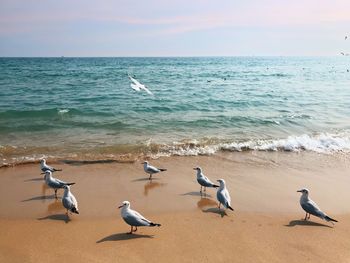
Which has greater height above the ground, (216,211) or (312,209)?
(312,209)

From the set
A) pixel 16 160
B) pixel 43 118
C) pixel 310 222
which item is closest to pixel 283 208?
pixel 310 222

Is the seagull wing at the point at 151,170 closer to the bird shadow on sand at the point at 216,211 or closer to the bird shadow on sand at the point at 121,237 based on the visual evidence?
the bird shadow on sand at the point at 216,211

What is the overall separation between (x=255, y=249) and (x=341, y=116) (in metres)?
16.1

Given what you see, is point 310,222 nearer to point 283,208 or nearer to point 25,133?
point 283,208

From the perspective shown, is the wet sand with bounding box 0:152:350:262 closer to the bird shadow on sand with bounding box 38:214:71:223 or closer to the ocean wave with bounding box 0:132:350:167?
the bird shadow on sand with bounding box 38:214:71:223

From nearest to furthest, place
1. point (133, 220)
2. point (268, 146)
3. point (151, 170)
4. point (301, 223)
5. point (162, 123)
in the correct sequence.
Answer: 1. point (133, 220)
2. point (301, 223)
3. point (151, 170)
4. point (268, 146)
5. point (162, 123)

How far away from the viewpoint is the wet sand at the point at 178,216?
5777 mm

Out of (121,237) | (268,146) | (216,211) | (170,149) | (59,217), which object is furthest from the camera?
(268,146)

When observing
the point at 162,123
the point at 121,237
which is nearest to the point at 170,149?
the point at 162,123

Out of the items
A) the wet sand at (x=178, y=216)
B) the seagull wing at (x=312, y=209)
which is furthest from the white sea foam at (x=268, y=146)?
the seagull wing at (x=312, y=209)

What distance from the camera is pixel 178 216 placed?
Answer: 7.23 metres

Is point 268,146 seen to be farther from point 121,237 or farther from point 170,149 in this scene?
point 121,237

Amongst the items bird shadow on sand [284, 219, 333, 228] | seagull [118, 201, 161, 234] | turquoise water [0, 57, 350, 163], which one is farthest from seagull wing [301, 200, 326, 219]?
turquoise water [0, 57, 350, 163]

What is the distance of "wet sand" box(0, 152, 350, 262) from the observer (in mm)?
5777
